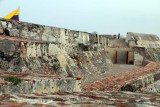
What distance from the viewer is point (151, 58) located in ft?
69.2

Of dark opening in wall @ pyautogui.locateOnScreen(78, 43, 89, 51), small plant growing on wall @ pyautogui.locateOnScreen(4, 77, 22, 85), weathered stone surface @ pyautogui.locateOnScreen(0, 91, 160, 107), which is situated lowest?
weathered stone surface @ pyautogui.locateOnScreen(0, 91, 160, 107)

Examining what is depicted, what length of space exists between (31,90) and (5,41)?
246 centimetres

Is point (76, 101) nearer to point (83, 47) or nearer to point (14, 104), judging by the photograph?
point (14, 104)

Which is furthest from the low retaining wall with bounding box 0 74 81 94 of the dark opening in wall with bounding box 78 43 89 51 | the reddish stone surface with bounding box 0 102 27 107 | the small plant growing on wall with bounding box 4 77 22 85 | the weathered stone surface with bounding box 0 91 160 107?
the dark opening in wall with bounding box 78 43 89 51

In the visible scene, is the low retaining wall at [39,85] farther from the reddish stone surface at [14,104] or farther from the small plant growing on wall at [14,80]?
the reddish stone surface at [14,104]

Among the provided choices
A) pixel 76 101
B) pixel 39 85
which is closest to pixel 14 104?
pixel 76 101

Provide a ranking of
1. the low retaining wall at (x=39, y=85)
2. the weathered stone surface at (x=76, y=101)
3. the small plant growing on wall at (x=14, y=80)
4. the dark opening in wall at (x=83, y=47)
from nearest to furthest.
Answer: the weathered stone surface at (x=76, y=101) → the low retaining wall at (x=39, y=85) → the small plant growing on wall at (x=14, y=80) → the dark opening in wall at (x=83, y=47)

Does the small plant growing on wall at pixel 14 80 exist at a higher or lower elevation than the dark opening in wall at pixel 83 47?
lower

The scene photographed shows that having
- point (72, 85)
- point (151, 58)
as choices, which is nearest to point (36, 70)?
point (72, 85)

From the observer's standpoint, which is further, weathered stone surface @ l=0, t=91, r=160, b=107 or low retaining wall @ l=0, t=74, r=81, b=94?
low retaining wall @ l=0, t=74, r=81, b=94

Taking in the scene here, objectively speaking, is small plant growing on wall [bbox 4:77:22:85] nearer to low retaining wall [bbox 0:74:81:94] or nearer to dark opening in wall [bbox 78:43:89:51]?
low retaining wall [bbox 0:74:81:94]

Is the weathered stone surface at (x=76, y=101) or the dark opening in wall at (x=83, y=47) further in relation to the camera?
the dark opening in wall at (x=83, y=47)

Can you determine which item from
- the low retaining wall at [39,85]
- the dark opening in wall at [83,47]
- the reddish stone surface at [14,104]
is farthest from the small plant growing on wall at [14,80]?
the dark opening in wall at [83,47]

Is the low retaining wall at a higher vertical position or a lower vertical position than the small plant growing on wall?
lower
